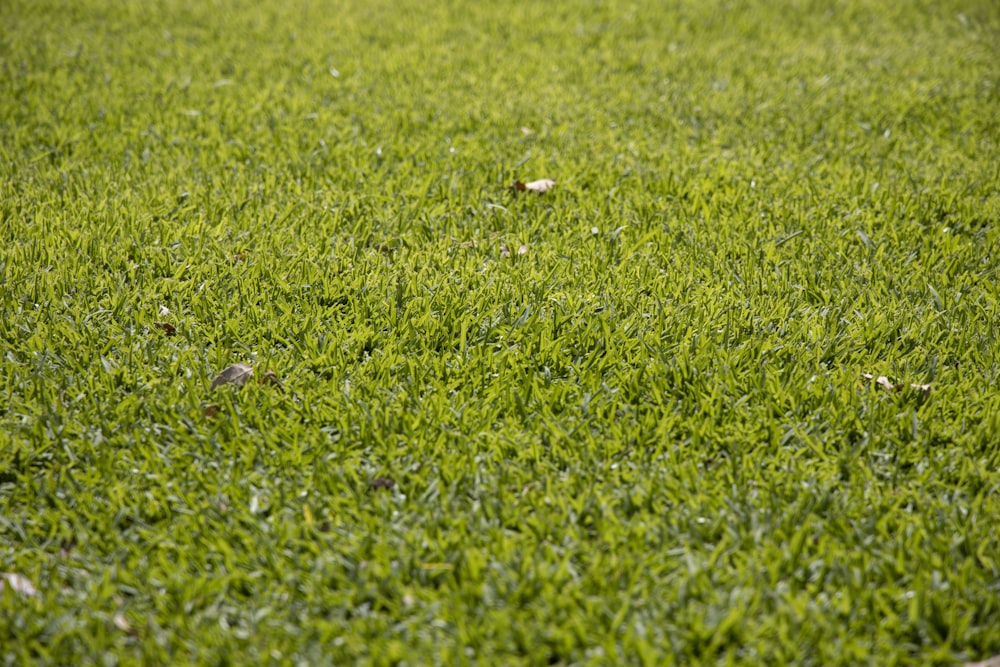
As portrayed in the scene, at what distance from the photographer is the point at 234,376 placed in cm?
263

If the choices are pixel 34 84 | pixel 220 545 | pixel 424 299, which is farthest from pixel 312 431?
pixel 34 84

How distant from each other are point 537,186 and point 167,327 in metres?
1.84

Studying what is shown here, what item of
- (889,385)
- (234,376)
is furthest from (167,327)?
(889,385)

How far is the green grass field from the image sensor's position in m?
1.92

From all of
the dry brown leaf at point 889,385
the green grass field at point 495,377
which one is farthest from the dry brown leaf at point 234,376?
the dry brown leaf at point 889,385

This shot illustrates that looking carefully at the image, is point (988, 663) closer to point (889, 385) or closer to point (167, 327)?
point (889, 385)

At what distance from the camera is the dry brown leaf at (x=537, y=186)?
13.0 feet

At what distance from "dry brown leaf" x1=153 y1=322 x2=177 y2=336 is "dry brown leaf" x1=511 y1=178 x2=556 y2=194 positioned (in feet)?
5.79

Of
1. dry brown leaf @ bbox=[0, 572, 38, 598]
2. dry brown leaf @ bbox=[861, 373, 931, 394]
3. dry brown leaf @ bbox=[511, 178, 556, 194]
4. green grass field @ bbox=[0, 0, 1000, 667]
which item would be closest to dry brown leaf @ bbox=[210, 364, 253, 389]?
green grass field @ bbox=[0, 0, 1000, 667]

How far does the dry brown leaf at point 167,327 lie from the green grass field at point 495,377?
25 mm

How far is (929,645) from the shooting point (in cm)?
185

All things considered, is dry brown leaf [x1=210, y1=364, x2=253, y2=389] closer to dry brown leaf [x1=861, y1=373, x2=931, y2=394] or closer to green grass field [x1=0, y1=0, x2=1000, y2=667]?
green grass field [x1=0, y1=0, x2=1000, y2=667]

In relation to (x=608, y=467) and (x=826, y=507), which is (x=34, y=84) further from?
(x=826, y=507)

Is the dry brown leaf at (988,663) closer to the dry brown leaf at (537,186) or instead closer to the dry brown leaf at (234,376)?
the dry brown leaf at (234,376)
